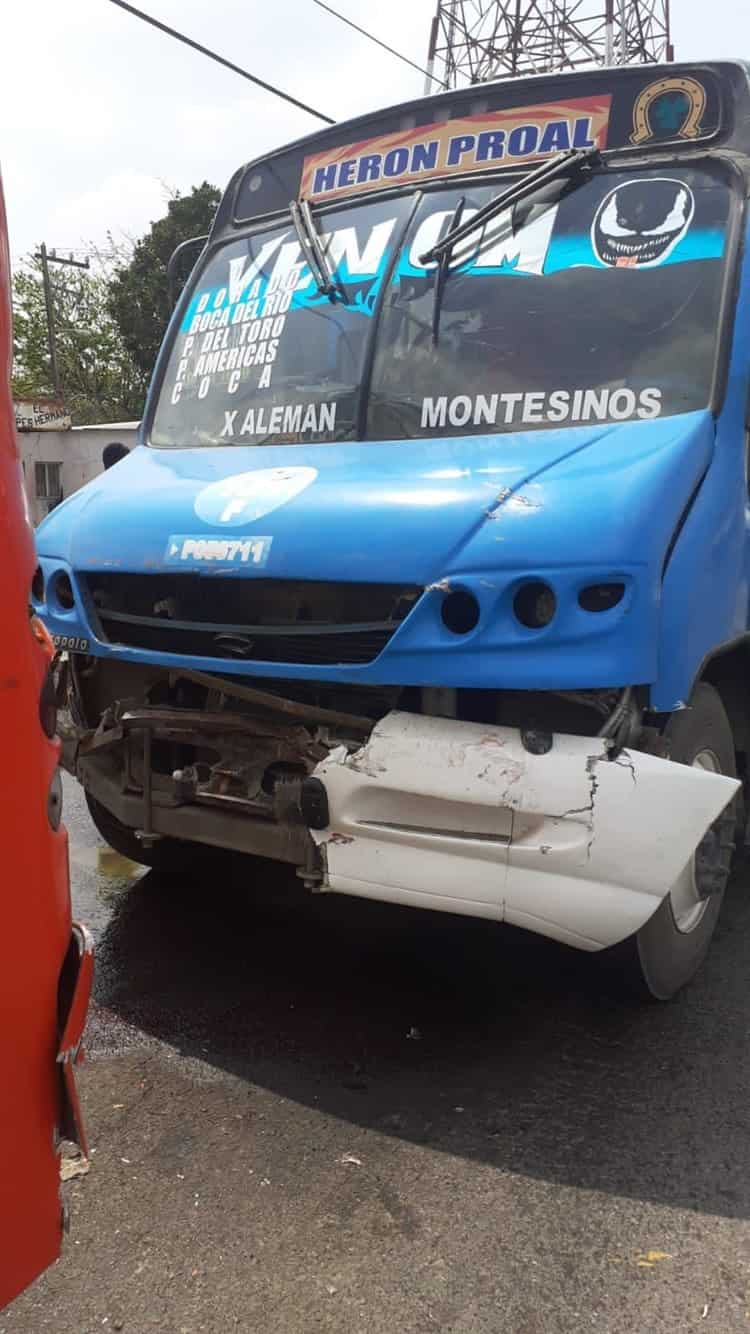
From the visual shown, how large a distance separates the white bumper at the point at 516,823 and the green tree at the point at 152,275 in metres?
29.5

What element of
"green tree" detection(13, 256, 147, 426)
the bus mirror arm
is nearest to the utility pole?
"green tree" detection(13, 256, 147, 426)

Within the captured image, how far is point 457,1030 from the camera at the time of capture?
336 centimetres

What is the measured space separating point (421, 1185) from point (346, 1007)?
2.98 feet

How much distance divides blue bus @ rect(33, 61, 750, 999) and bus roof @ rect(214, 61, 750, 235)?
0.5 inches

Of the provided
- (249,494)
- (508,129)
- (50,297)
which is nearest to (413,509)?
(249,494)

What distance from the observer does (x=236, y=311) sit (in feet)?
14.2

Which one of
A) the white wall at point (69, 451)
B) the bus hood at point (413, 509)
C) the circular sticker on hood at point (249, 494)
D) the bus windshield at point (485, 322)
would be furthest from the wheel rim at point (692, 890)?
the white wall at point (69, 451)

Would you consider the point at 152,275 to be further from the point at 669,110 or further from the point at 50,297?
the point at 669,110

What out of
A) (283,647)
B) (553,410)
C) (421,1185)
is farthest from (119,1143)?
(553,410)

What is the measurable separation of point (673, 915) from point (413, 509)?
4.92ft

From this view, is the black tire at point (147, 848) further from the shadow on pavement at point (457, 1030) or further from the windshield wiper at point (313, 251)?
the windshield wiper at point (313, 251)

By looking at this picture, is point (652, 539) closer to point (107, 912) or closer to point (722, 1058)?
point (722, 1058)

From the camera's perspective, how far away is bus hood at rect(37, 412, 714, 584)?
2738 mm

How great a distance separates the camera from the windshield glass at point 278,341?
12.5ft
